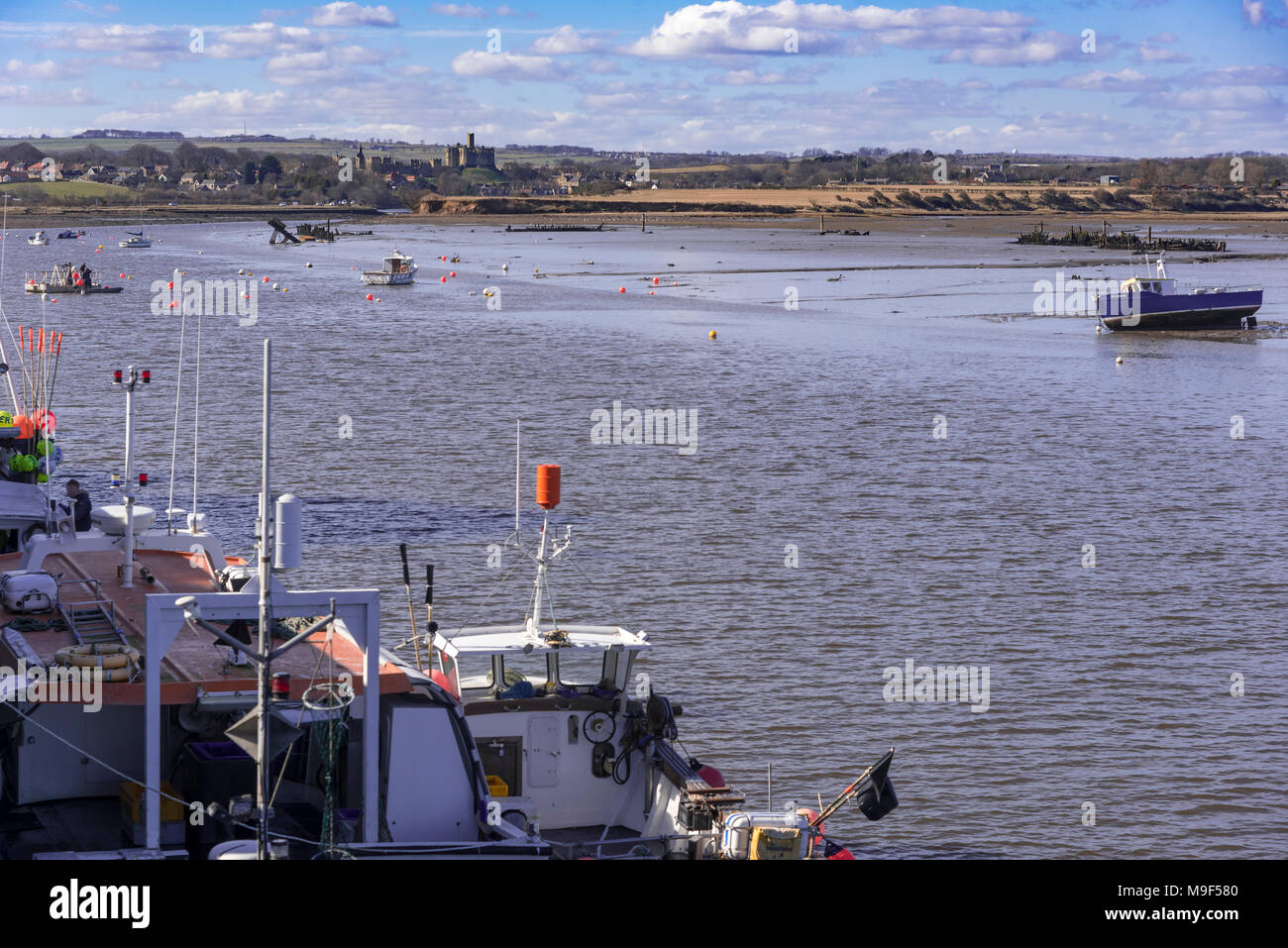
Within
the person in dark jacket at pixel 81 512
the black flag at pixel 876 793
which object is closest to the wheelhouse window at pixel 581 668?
the black flag at pixel 876 793

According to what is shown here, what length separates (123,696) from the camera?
42.1 feet

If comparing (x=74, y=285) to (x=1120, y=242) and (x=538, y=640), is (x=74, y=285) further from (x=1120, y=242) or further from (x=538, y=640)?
(x=1120, y=242)

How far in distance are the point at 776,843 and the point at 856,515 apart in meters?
19.6

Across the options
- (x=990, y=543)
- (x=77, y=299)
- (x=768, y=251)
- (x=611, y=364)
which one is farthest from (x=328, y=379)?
(x=768, y=251)

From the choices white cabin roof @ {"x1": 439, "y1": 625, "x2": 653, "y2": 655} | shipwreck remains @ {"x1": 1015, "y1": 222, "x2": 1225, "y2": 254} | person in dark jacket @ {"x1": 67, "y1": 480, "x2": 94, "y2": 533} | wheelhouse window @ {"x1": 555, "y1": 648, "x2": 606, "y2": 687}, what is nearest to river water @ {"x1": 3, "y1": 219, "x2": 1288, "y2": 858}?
wheelhouse window @ {"x1": 555, "y1": 648, "x2": 606, "y2": 687}

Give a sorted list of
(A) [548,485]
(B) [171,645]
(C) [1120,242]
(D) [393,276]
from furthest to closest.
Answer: (C) [1120,242] < (D) [393,276] < (A) [548,485] < (B) [171,645]

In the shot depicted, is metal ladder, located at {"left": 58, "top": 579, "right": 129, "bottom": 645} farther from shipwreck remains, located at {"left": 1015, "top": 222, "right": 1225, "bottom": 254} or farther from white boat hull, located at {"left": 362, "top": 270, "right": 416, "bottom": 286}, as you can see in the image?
shipwreck remains, located at {"left": 1015, "top": 222, "right": 1225, "bottom": 254}

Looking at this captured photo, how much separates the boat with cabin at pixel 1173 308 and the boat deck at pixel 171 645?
61.0m

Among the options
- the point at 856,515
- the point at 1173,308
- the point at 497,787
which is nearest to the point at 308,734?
the point at 497,787

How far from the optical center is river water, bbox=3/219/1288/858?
751 inches

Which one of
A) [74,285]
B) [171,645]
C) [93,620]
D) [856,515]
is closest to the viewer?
[171,645]

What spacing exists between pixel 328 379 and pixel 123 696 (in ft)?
136

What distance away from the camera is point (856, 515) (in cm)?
3250
